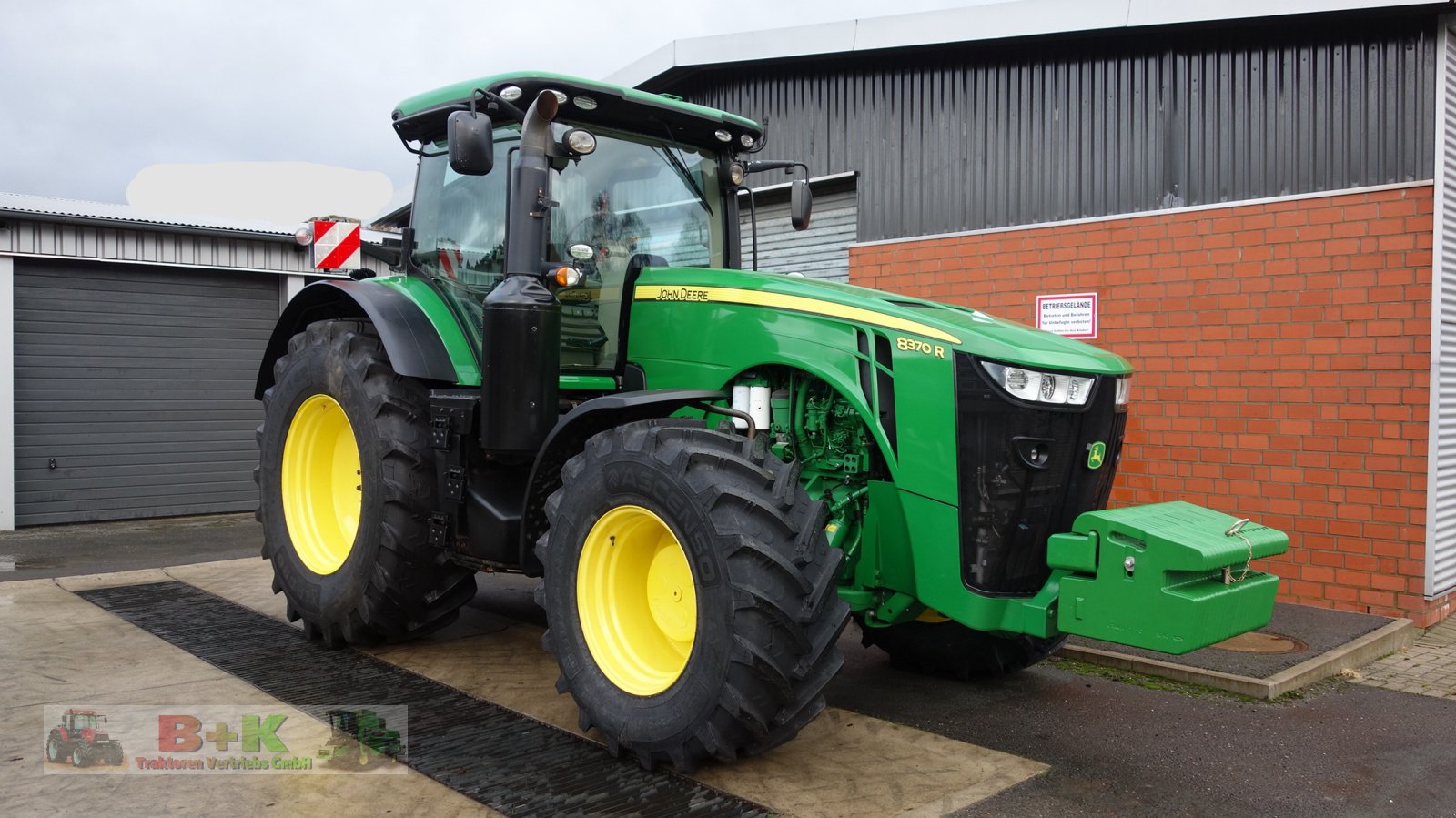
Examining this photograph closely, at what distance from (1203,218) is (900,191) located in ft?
8.07

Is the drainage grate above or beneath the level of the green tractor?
beneath

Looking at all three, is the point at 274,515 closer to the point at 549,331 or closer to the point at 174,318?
the point at 549,331

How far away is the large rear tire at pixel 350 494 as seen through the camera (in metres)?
5.19

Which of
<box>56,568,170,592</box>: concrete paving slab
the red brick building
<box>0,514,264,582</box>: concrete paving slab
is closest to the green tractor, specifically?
<box>56,568,170,592</box>: concrete paving slab

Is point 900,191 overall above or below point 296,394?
above

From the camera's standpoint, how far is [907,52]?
8828 mm

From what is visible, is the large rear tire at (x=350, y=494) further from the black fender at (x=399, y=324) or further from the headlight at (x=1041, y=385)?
the headlight at (x=1041, y=385)

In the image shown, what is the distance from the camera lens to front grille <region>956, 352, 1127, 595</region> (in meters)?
3.95

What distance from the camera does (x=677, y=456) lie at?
12.7 ft

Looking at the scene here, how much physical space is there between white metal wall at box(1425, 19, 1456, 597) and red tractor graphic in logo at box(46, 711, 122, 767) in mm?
6937

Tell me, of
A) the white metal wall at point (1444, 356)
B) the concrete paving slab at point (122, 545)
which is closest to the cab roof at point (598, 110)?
the white metal wall at point (1444, 356)

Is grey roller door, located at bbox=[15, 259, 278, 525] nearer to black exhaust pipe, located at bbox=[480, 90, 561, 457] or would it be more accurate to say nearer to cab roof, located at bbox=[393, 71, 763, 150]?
cab roof, located at bbox=[393, 71, 763, 150]

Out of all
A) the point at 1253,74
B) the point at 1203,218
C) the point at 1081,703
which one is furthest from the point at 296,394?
the point at 1253,74

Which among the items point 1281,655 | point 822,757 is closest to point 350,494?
point 822,757
